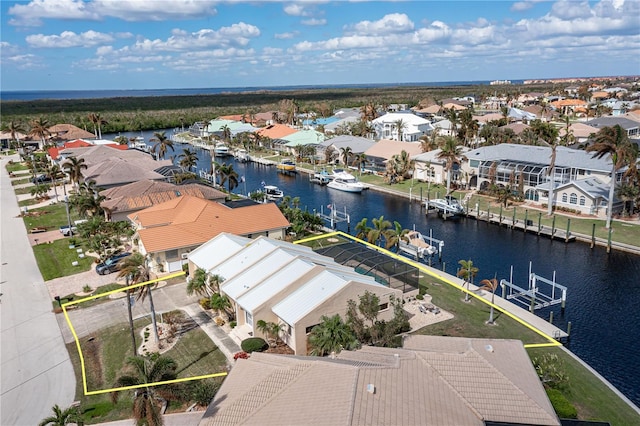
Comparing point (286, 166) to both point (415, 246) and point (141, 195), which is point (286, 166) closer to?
point (141, 195)

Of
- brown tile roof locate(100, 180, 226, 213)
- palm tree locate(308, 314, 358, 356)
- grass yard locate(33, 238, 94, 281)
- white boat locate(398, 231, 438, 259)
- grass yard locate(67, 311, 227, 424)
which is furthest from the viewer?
brown tile roof locate(100, 180, 226, 213)

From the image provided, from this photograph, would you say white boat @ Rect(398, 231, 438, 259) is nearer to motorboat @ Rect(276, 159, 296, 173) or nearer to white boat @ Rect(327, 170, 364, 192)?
white boat @ Rect(327, 170, 364, 192)

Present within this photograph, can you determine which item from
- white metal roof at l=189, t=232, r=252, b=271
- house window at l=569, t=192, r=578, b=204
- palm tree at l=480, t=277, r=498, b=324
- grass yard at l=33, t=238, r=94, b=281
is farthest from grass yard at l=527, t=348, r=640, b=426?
grass yard at l=33, t=238, r=94, b=281

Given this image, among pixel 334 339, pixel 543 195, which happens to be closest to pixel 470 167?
pixel 543 195

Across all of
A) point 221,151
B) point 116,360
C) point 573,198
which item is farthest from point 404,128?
point 116,360

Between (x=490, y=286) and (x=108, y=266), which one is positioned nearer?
(x=490, y=286)

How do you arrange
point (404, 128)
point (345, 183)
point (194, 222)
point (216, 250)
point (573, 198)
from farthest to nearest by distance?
Answer: point (404, 128), point (345, 183), point (573, 198), point (194, 222), point (216, 250)
